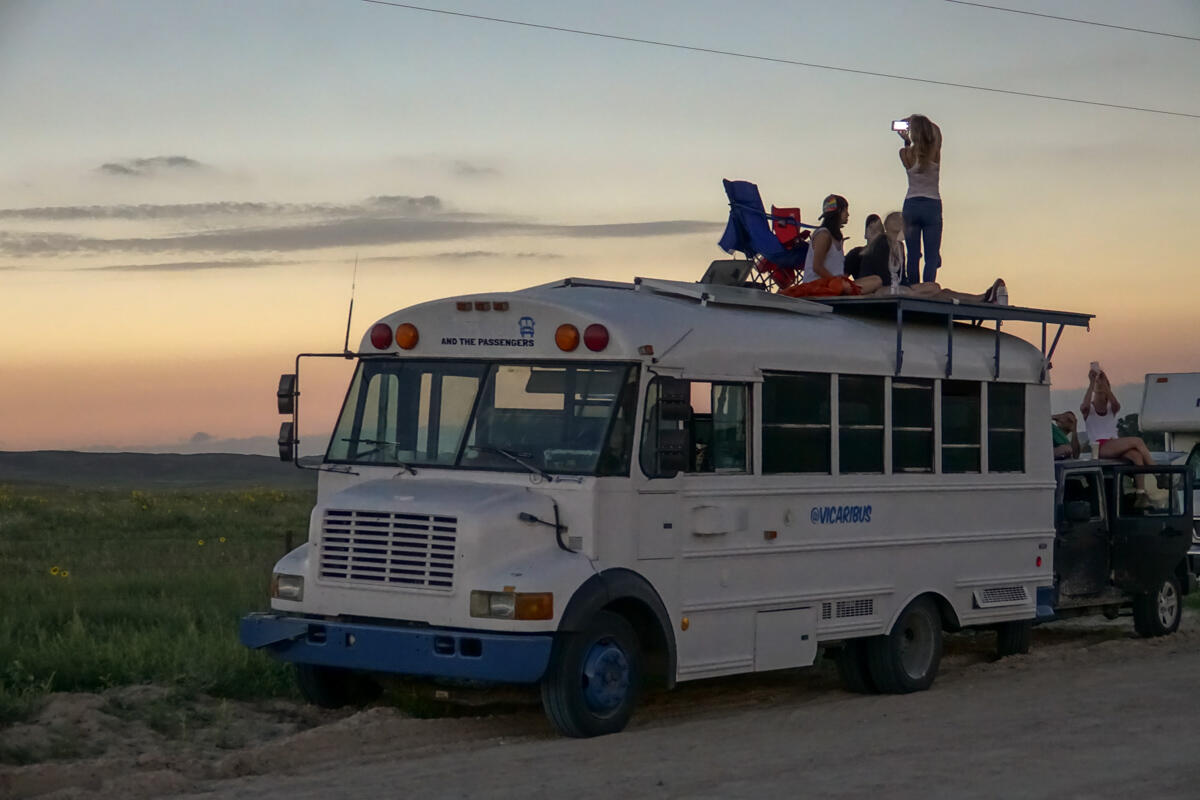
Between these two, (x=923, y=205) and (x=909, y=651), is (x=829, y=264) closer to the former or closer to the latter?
(x=923, y=205)

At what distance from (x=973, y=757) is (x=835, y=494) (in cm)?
291

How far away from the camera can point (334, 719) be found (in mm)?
10500

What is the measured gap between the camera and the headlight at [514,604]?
9.35 meters

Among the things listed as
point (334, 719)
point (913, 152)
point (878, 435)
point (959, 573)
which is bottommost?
point (334, 719)

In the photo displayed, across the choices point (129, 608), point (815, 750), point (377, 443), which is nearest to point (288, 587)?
point (377, 443)

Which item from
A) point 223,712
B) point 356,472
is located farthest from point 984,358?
point 223,712

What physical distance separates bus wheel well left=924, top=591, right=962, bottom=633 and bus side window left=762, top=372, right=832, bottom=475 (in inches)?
69.7

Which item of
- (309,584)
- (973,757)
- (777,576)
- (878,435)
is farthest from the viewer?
(878,435)

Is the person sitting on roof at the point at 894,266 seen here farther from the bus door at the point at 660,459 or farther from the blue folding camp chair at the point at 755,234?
the bus door at the point at 660,459

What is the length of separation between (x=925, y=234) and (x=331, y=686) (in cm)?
619

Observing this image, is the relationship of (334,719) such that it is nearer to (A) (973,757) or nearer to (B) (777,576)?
(B) (777,576)

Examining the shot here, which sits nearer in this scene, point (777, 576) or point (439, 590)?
point (439, 590)

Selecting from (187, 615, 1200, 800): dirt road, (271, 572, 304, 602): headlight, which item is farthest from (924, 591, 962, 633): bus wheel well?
(271, 572, 304, 602): headlight

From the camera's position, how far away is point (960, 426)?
1289 centimetres
